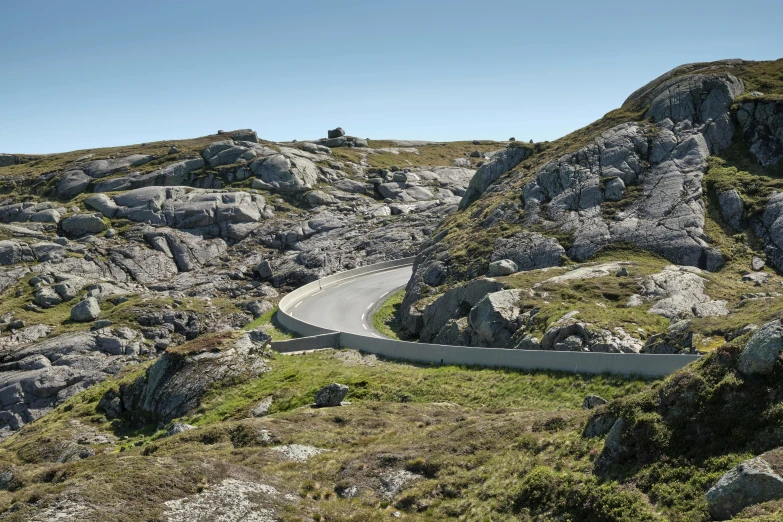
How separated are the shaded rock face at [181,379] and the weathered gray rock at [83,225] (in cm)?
6331

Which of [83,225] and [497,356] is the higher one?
[83,225]

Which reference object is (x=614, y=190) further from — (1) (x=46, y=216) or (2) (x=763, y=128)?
(1) (x=46, y=216)

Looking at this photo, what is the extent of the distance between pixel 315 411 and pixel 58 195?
4238 inches

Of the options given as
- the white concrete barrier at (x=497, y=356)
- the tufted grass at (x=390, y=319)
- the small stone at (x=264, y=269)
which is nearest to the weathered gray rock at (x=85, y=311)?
the small stone at (x=264, y=269)

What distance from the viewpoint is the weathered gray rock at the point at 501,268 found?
56531mm

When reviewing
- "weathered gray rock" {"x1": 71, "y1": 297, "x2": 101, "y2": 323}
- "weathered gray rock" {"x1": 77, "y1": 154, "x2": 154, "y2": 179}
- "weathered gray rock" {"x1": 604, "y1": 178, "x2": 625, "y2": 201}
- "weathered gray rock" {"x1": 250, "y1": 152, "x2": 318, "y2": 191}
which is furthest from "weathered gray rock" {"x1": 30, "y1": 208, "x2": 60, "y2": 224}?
"weathered gray rock" {"x1": 604, "y1": 178, "x2": 625, "y2": 201}

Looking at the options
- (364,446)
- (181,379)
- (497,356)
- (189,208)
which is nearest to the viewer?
(364,446)

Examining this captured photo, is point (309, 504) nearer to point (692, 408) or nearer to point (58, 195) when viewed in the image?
point (692, 408)

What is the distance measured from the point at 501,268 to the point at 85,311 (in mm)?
45950

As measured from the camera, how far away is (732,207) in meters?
57.1

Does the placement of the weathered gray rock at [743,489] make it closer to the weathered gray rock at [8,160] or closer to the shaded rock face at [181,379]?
the shaded rock face at [181,379]

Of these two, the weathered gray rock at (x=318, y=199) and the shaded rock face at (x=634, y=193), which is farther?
the weathered gray rock at (x=318, y=199)

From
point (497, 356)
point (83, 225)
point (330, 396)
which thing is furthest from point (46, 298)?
point (497, 356)

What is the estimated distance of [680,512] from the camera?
15.4 metres
